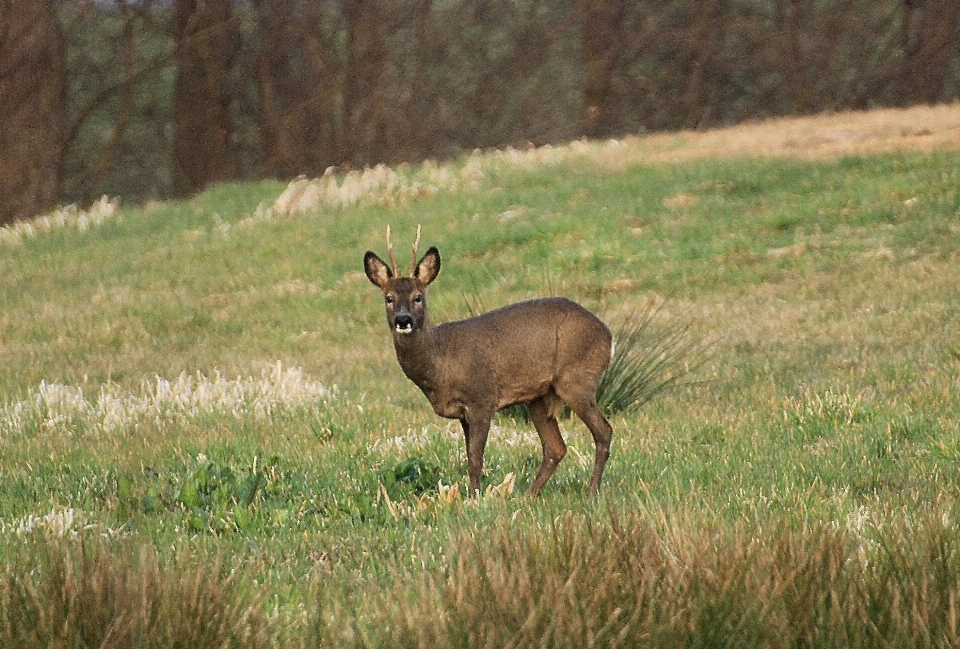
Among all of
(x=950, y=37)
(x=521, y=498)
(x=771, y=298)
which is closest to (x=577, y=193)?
(x=771, y=298)

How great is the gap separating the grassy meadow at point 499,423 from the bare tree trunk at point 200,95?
26.0 feet

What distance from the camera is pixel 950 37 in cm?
4706

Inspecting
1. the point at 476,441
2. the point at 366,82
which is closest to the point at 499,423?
the point at 476,441

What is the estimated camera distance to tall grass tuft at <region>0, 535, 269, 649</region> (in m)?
4.07

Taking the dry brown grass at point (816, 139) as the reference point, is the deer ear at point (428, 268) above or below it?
below

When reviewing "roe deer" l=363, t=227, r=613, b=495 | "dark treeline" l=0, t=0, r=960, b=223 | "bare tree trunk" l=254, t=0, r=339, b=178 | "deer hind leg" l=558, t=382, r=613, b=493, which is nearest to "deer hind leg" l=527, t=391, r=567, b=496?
"roe deer" l=363, t=227, r=613, b=495

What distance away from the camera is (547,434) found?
7324 millimetres

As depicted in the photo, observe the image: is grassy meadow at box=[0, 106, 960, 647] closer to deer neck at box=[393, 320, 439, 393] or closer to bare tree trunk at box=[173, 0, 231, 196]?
deer neck at box=[393, 320, 439, 393]

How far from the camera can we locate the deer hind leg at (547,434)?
724 centimetres

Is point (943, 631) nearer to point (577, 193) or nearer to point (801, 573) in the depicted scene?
point (801, 573)

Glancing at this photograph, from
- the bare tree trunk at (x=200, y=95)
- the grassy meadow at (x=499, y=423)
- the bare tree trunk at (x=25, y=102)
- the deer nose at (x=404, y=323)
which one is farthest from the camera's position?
the bare tree trunk at (x=200, y=95)

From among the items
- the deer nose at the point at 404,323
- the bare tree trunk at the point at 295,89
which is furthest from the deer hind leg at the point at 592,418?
the bare tree trunk at the point at 295,89

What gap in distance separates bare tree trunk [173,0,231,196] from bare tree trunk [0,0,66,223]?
3324 mm

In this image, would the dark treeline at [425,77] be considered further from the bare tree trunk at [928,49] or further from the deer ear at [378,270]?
the deer ear at [378,270]
